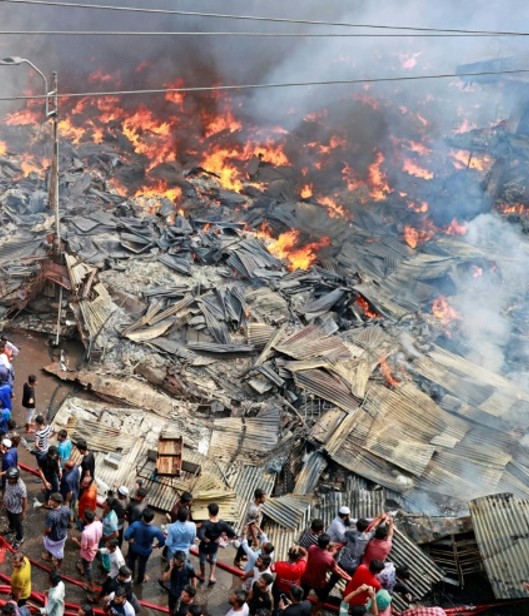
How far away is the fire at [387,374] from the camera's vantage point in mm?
14219

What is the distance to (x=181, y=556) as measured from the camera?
838 centimetres

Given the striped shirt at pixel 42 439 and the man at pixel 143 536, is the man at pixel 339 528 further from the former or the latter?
the striped shirt at pixel 42 439

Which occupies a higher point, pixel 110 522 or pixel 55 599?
pixel 55 599

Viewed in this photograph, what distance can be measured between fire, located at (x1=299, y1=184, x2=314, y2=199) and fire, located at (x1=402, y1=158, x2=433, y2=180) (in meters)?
4.31

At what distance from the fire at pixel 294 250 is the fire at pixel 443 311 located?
13.9 feet

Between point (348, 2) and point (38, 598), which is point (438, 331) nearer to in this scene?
point (38, 598)

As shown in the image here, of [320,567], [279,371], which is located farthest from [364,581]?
[279,371]

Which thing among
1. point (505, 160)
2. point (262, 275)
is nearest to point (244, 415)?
point (262, 275)

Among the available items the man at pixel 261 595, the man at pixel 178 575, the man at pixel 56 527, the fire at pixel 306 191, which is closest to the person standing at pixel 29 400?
the man at pixel 56 527

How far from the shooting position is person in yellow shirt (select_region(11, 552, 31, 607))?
797cm

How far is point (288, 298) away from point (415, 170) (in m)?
13.5

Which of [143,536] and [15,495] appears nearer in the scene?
[143,536]

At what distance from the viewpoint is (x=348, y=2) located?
118 ft

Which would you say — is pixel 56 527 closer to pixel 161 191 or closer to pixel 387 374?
pixel 387 374
